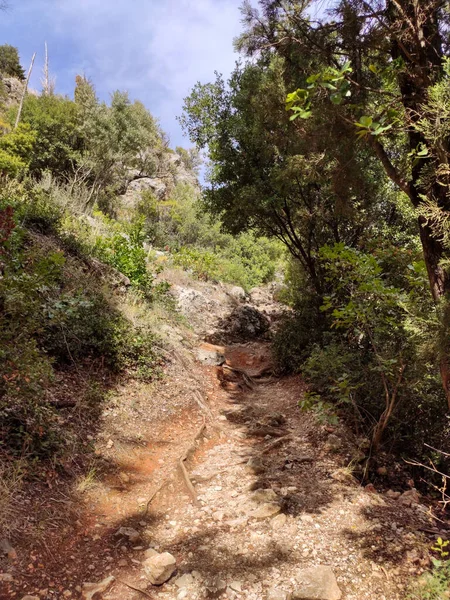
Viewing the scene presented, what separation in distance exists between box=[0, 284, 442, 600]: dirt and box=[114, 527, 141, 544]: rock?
3cm

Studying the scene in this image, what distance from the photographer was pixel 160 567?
8.49 feet

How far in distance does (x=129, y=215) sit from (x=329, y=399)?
57.8 feet

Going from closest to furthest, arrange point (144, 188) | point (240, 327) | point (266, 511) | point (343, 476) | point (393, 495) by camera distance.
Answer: point (266, 511) → point (393, 495) → point (343, 476) → point (240, 327) → point (144, 188)

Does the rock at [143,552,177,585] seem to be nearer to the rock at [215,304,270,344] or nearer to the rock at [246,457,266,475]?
the rock at [246,457,266,475]

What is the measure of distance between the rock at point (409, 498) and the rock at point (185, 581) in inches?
81.6

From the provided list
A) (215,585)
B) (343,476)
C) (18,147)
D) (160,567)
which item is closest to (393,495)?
(343,476)

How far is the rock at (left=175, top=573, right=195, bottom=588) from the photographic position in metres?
2.50

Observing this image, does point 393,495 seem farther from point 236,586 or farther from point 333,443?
point 236,586

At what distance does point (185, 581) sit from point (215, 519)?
78 cm

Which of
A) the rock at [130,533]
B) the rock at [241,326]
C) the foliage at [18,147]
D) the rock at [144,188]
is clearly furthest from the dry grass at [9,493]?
the rock at [144,188]

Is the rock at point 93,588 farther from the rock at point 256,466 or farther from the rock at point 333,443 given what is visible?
the rock at point 333,443

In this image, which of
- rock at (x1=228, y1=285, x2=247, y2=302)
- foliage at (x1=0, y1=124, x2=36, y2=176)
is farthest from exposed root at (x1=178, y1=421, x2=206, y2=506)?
foliage at (x1=0, y1=124, x2=36, y2=176)

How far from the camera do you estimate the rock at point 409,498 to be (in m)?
3.46

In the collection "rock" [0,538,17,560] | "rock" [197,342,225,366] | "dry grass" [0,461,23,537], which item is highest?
"rock" [197,342,225,366]
